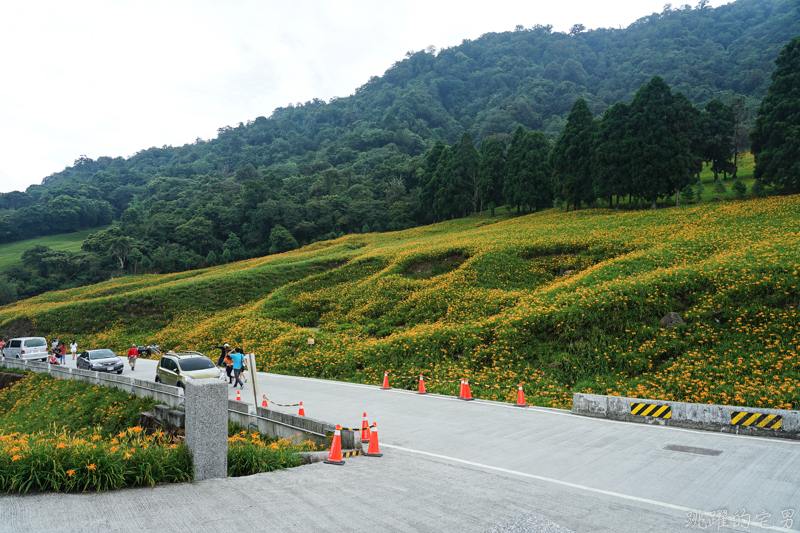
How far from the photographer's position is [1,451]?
18.0ft

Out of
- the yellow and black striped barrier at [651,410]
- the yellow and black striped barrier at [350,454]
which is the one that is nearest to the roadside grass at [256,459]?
the yellow and black striped barrier at [350,454]

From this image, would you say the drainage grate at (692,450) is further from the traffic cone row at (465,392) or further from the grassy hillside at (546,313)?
the traffic cone row at (465,392)

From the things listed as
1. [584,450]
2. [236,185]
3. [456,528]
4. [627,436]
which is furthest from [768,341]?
[236,185]

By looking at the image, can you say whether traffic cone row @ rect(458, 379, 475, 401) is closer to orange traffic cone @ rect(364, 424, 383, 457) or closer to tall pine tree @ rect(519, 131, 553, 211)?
orange traffic cone @ rect(364, 424, 383, 457)

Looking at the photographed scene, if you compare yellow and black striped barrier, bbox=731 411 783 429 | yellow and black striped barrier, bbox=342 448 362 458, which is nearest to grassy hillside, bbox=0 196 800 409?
yellow and black striped barrier, bbox=731 411 783 429

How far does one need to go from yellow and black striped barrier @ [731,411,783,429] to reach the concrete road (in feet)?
1.42

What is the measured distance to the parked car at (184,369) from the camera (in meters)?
15.8

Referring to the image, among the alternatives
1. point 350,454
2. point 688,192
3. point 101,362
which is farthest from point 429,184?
point 350,454

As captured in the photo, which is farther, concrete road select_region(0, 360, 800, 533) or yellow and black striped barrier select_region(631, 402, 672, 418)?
yellow and black striped barrier select_region(631, 402, 672, 418)

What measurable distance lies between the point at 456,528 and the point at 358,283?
26997 millimetres

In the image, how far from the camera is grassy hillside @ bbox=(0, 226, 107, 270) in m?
97.0

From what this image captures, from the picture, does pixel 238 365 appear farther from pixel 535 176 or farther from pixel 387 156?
pixel 387 156

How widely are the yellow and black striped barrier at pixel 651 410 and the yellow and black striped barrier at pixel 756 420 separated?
48.1 inches

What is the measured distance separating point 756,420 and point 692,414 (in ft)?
3.65
